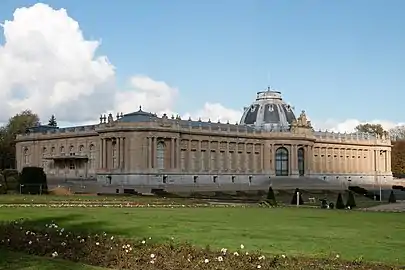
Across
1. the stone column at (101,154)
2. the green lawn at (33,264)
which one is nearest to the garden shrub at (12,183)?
the stone column at (101,154)

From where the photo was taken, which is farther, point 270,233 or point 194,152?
point 194,152

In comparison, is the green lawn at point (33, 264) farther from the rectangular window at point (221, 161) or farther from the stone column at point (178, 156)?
the rectangular window at point (221, 161)

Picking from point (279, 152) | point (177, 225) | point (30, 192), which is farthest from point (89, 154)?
point (177, 225)

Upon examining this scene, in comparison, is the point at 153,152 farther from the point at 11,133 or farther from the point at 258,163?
the point at 11,133

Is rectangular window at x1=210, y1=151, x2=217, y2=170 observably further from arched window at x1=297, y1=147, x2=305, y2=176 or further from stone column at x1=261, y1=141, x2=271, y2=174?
arched window at x1=297, y1=147, x2=305, y2=176

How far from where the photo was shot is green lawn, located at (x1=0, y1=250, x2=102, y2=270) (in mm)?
12531

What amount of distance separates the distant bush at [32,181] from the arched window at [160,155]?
33923mm

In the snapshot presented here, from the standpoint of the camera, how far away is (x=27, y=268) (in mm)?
12414

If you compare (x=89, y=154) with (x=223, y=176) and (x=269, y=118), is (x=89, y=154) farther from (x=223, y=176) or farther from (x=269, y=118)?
(x=269, y=118)

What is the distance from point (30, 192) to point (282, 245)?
140 ft

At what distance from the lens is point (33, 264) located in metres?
12.9

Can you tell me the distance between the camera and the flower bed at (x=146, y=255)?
12.7 meters

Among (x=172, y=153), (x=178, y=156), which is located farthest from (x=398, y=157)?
(x=172, y=153)

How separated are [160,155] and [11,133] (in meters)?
48.7
